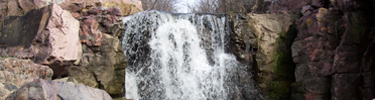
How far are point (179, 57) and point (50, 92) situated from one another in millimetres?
3696

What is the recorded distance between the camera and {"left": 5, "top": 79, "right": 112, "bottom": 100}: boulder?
112 inches

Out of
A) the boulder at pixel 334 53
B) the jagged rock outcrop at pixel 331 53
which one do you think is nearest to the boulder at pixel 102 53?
the jagged rock outcrop at pixel 331 53

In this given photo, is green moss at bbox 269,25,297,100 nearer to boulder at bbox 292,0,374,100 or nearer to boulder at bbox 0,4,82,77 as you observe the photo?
boulder at bbox 292,0,374,100

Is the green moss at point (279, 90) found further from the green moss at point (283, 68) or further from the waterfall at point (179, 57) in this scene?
the waterfall at point (179, 57)

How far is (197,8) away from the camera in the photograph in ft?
71.1

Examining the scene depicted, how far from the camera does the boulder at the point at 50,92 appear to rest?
112 inches

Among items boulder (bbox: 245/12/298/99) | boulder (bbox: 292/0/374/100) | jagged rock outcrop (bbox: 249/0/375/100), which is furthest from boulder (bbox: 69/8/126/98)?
boulder (bbox: 292/0/374/100)

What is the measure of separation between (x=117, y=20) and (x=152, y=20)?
73 cm

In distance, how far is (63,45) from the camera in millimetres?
5309

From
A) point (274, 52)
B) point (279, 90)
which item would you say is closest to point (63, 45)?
point (274, 52)

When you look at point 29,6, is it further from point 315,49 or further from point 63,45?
point 315,49

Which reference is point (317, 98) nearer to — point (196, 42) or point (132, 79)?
point (196, 42)

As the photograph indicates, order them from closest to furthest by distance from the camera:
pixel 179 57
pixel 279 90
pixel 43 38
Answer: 1. pixel 43 38
2. pixel 179 57
3. pixel 279 90

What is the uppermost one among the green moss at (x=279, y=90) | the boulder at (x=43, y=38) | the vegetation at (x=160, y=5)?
the vegetation at (x=160, y=5)
